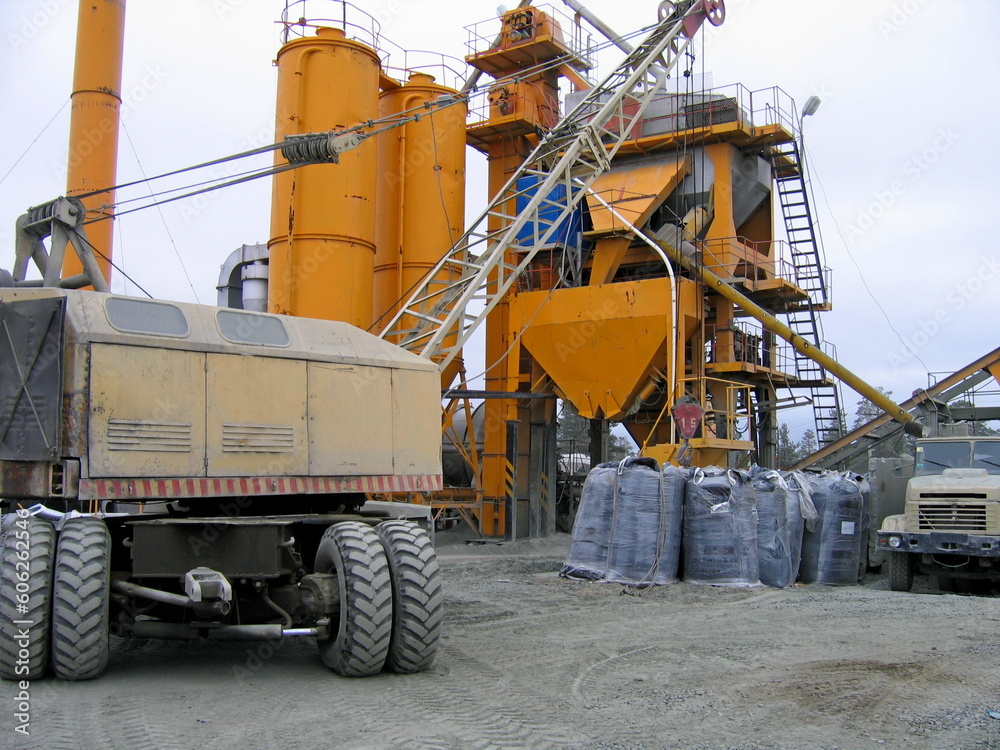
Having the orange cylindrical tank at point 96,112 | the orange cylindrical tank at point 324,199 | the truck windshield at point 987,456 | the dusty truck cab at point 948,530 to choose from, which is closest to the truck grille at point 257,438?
the dusty truck cab at point 948,530

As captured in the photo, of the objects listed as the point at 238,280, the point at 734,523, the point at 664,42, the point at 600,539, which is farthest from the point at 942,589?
the point at 238,280

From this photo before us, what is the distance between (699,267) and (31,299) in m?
14.5

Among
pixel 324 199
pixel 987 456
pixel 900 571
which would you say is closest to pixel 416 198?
pixel 324 199

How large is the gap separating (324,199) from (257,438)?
11.5 m

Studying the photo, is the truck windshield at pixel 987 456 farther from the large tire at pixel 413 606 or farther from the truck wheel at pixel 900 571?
the large tire at pixel 413 606

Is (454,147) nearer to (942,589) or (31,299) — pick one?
(942,589)

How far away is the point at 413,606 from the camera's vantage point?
6883mm

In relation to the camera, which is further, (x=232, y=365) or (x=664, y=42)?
(x=664, y=42)

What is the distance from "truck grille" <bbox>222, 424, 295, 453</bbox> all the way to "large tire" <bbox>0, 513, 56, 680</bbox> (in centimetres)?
142

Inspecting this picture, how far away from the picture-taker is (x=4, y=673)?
6.46 metres

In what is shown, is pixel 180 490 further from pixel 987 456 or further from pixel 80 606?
pixel 987 456

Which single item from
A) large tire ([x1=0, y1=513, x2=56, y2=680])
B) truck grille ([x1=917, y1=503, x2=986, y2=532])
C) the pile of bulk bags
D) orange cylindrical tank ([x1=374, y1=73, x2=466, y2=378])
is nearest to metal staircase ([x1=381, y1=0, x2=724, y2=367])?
orange cylindrical tank ([x1=374, y1=73, x2=466, y2=378])

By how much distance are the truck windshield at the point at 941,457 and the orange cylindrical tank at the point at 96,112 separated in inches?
637

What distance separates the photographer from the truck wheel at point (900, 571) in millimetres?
12026
